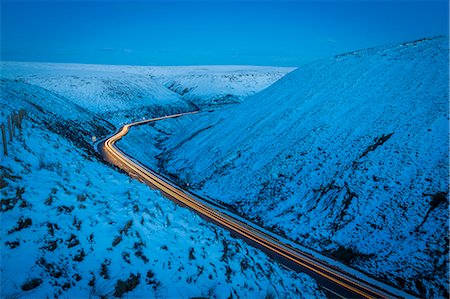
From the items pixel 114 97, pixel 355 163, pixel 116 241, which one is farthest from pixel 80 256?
pixel 114 97

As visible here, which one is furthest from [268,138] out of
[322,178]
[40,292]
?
[40,292]

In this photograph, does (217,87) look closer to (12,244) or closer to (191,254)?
(191,254)

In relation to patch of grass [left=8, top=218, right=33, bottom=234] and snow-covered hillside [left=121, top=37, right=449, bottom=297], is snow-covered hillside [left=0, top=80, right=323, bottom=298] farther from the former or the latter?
snow-covered hillside [left=121, top=37, right=449, bottom=297]

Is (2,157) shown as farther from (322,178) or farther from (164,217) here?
(322,178)

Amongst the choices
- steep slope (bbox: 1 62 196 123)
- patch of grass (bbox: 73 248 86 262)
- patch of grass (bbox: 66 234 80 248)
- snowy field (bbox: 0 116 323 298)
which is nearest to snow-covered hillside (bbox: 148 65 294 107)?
steep slope (bbox: 1 62 196 123)

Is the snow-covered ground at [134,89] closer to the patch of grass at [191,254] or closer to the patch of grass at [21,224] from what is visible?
the patch of grass at [21,224]

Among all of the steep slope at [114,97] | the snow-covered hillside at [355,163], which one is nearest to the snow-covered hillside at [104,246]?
the snow-covered hillside at [355,163]
